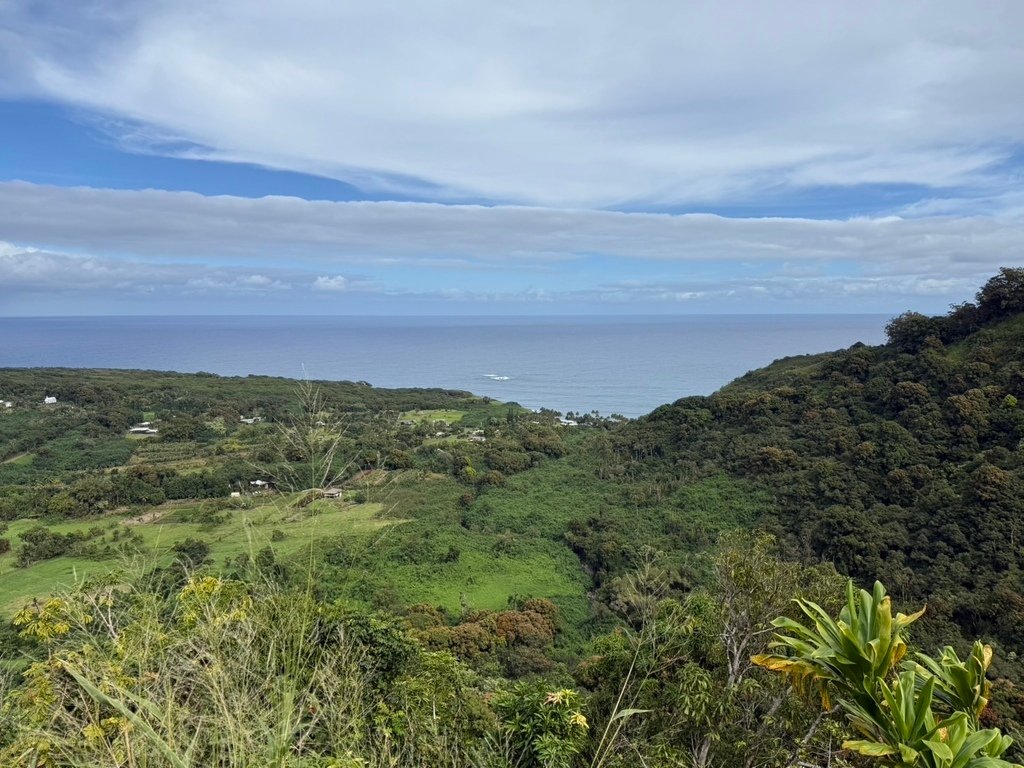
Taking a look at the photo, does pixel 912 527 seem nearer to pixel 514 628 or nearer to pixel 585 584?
pixel 585 584

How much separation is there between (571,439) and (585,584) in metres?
15.3

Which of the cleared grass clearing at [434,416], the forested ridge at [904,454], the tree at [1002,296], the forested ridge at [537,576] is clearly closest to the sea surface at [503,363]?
the cleared grass clearing at [434,416]

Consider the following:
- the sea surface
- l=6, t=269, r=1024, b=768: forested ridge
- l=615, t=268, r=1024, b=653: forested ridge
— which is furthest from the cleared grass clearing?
l=615, t=268, r=1024, b=653: forested ridge

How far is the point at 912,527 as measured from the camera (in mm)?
15898

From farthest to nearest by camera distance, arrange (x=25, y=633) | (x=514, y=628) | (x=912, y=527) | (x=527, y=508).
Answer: (x=527, y=508) → (x=912, y=527) → (x=514, y=628) → (x=25, y=633)

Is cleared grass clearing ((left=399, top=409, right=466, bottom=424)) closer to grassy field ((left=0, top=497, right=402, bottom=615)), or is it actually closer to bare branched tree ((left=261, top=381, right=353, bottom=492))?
grassy field ((left=0, top=497, right=402, bottom=615))

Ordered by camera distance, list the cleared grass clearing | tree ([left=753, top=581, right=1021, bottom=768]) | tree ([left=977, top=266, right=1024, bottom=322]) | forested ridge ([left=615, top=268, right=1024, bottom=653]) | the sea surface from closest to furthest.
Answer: tree ([left=753, top=581, right=1021, bottom=768]) → forested ridge ([left=615, top=268, right=1024, bottom=653]) → tree ([left=977, top=266, right=1024, bottom=322]) → the cleared grass clearing → the sea surface

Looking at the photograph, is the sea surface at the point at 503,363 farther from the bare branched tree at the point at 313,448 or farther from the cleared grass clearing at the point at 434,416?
the bare branched tree at the point at 313,448

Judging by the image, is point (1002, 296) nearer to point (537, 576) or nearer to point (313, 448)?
point (537, 576)

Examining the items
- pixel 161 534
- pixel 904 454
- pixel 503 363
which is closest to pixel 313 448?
pixel 161 534

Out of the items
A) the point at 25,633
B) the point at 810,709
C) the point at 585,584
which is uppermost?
the point at 25,633

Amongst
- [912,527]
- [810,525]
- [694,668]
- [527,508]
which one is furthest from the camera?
[527,508]

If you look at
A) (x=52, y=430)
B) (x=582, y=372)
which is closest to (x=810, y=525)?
(x=52, y=430)

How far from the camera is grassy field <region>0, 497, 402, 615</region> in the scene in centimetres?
299
